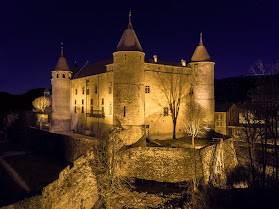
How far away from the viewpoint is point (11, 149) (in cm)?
3778

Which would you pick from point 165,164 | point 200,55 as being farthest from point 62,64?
point 165,164

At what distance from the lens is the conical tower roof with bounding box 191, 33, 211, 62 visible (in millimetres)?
29089

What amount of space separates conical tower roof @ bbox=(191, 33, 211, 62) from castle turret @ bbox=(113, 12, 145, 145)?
30.5ft

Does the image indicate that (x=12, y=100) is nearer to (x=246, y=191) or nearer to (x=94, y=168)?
(x=94, y=168)

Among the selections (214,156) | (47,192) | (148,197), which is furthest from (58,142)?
(214,156)

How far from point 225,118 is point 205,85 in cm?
744

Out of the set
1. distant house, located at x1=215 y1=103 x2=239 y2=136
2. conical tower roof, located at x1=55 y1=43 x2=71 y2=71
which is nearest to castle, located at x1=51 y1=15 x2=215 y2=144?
conical tower roof, located at x1=55 y1=43 x2=71 y2=71

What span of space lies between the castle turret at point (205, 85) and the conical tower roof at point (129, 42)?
9573 millimetres

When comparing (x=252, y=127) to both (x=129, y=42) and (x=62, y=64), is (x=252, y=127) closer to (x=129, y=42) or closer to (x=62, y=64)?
(x=129, y=42)

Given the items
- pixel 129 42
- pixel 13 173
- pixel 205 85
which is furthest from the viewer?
pixel 205 85

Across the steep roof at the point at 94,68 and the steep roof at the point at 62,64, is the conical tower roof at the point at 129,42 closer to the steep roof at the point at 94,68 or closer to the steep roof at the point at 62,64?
the steep roof at the point at 94,68

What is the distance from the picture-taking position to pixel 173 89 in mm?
28719

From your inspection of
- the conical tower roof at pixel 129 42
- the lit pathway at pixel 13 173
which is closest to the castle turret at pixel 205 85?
the conical tower roof at pixel 129 42

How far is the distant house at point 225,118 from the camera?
3312 cm
